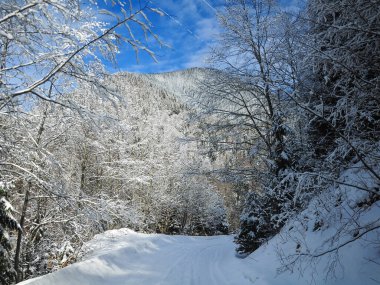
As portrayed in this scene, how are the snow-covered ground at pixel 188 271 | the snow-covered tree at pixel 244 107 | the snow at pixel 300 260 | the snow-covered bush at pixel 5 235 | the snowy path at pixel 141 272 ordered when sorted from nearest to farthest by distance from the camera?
the snow at pixel 300 260, the snow-covered ground at pixel 188 271, the snow-covered bush at pixel 5 235, the snowy path at pixel 141 272, the snow-covered tree at pixel 244 107

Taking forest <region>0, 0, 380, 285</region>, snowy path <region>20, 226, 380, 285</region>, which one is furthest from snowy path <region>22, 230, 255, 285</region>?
forest <region>0, 0, 380, 285</region>

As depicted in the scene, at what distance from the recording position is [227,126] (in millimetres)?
11508

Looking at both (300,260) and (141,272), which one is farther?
(141,272)

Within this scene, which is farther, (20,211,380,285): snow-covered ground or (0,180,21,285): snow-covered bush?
(0,180,21,285): snow-covered bush

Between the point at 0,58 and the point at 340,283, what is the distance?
6022 millimetres

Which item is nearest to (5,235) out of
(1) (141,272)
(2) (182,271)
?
(1) (141,272)

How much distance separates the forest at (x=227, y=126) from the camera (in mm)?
3773

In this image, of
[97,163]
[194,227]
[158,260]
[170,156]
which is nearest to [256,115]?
[158,260]

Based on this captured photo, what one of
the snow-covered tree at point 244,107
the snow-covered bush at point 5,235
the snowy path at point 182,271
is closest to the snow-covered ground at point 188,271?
the snowy path at point 182,271

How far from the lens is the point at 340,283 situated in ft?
A: 16.1

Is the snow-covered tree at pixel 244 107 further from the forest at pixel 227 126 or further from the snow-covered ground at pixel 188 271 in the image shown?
the snow-covered ground at pixel 188 271

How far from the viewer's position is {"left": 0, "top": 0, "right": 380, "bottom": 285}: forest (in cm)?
377

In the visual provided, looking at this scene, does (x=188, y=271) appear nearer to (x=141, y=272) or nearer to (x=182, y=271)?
(x=182, y=271)

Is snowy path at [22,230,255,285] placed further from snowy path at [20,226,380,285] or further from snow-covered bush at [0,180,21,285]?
snow-covered bush at [0,180,21,285]
